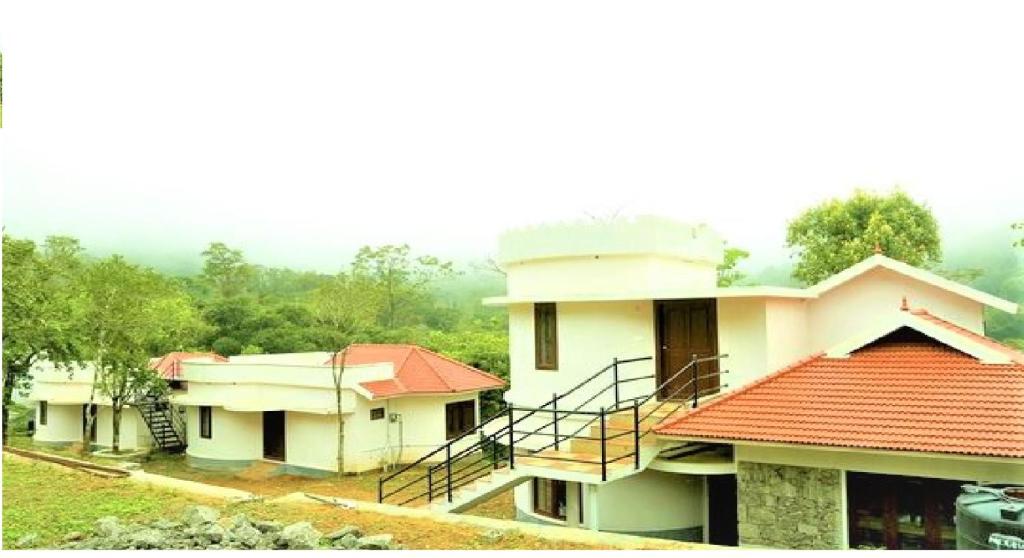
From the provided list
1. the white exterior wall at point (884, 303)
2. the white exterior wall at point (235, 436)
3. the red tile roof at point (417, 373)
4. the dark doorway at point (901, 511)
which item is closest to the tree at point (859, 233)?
the red tile roof at point (417, 373)

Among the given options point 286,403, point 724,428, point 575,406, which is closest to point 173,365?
point 286,403

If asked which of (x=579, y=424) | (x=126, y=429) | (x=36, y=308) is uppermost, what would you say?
(x=36, y=308)

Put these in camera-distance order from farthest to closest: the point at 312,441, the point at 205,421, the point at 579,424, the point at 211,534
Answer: the point at 205,421, the point at 312,441, the point at 579,424, the point at 211,534

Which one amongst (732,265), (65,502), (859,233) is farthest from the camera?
(732,265)

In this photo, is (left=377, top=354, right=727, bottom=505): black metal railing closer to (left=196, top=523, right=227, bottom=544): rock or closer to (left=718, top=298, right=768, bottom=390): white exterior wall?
(left=718, top=298, right=768, bottom=390): white exterior wall

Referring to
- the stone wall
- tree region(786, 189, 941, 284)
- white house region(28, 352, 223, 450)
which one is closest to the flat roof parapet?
the stone wall

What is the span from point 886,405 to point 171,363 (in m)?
16.7

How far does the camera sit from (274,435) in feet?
57.0

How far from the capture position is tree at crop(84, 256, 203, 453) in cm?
1662

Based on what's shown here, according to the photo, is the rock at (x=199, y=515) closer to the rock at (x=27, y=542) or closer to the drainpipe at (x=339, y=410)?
the rock at (x=27, y=542)

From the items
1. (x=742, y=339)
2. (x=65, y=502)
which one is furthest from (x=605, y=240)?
(x=65, y=502)

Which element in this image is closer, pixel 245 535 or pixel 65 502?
pixel 245 535

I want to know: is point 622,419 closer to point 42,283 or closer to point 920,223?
point 42,283

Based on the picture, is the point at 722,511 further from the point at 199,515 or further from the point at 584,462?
the point at 199,515
